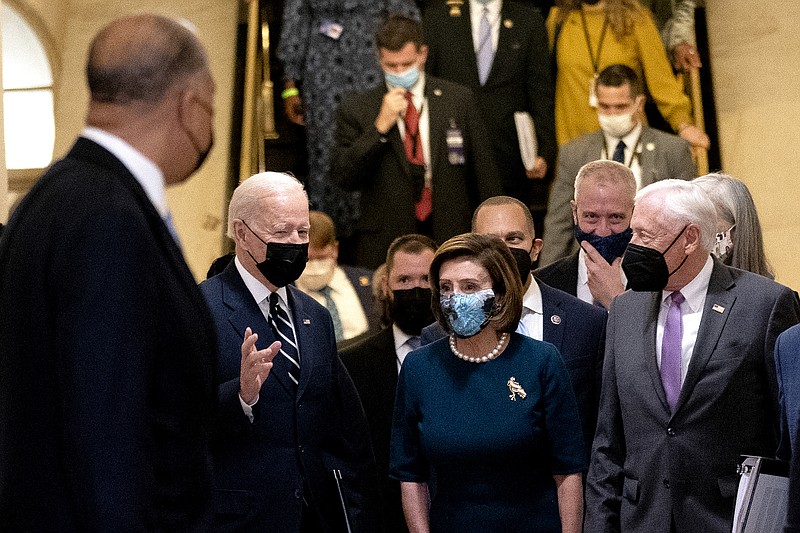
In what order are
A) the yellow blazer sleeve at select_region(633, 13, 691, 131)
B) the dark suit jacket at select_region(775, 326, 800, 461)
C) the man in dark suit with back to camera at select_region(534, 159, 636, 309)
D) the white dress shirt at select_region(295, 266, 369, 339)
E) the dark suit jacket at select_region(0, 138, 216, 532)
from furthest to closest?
the yellow blazer sleeve at select_region(633, 13, 691, 131), the white dress shirt at select_region(295, 266, 369, 339), the man in dark suit with back to camera at select_region(534, 159, 636, 309), the dark suit jacket at select_region(775, 326, 800, 461), the dark suit jacket at select_region(0, 138, 216, 532)

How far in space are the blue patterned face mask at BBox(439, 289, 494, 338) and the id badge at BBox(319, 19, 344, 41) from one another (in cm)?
443

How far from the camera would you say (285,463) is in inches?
180

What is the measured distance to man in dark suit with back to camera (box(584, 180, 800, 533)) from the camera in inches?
184

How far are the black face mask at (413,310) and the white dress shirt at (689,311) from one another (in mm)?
1216

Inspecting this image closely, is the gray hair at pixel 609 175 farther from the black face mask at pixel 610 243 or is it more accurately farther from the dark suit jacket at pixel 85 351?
the dark suit jacket at pixel 85 351

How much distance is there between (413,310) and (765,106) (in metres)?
4.59

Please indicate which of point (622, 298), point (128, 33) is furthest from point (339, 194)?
point (128, 33)

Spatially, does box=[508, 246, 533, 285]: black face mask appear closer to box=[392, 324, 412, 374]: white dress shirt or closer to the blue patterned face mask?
box=[392, 324, 412, 374]: white dress shirt

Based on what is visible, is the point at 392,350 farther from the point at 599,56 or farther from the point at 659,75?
the point at 659,75

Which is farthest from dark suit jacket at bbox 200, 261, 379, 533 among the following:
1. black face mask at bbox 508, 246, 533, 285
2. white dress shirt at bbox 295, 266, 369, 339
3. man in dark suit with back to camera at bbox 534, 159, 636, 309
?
white dress shirt at bbox 295, 266, 369, 339

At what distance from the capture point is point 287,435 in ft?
15.1

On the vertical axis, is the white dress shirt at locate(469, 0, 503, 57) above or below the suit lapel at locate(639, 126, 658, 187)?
above

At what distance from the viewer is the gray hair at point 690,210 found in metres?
4.91

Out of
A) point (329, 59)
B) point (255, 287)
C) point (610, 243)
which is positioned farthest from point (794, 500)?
point (329, 59)
